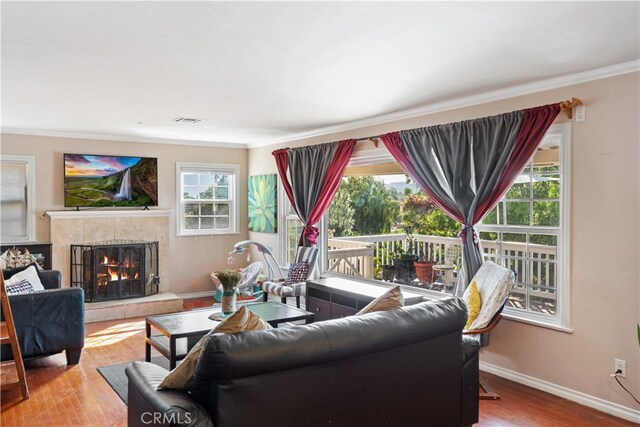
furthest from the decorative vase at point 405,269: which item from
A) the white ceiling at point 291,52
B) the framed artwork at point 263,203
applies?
the framed artwork at point 263,203

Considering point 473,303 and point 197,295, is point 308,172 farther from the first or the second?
point 473,303

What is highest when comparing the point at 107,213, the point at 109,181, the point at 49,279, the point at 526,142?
the point at 526,142

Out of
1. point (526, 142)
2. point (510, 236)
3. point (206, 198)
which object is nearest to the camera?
point (526, 142)

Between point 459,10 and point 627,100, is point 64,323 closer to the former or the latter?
point 459,10

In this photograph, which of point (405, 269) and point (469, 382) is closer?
point (469, 382)

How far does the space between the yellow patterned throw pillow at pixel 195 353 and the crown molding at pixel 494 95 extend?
2.95 meters

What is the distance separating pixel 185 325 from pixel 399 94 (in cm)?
267

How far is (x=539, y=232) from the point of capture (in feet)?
12.8

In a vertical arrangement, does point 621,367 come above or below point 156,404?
below

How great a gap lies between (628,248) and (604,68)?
1.26 m

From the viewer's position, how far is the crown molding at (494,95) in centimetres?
332

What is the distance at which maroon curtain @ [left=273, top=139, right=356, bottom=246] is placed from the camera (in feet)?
18.9

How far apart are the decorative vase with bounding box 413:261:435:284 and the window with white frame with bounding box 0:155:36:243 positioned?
4.88 metres

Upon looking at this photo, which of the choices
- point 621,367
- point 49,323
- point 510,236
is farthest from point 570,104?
point 49,323
